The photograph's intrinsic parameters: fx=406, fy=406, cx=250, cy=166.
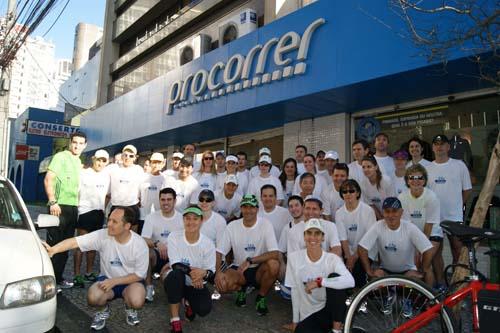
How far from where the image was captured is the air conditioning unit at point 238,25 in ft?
38.0

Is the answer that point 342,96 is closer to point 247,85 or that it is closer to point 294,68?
point 294,68

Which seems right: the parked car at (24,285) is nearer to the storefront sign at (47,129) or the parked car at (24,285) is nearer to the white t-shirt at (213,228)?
the white t-shirt at (213,228)

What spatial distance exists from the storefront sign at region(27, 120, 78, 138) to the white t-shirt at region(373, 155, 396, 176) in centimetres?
1973

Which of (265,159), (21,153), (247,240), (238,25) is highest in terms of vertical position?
(238,25)

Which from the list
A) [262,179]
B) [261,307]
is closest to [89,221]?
[262,179]

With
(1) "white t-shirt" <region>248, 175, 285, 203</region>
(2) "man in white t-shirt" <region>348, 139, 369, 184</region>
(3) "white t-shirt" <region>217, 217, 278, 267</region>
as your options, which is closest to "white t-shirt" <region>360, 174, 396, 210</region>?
(2) "man in white t-shirt" <region>348, 139, 369, 184</region>

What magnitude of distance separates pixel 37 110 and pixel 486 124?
34886 mm

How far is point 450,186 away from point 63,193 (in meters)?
4.85

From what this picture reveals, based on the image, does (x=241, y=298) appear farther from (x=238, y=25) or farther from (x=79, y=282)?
(x=238, y=25)

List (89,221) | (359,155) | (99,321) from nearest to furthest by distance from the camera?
(99,321)
(89,221)
(359,155)

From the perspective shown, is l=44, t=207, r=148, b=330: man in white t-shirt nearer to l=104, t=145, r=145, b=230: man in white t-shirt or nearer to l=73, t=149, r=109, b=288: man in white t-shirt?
l=73, t=149, r=109, b=288: man in white t-shirt

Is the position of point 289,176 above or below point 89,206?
above

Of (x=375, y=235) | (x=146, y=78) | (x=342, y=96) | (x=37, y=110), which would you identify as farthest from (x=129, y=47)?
(x=375, y=235)

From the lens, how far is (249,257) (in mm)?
4578
